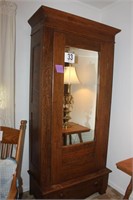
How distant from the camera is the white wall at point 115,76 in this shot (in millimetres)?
1684

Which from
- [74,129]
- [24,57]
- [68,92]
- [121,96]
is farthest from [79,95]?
[24,57]

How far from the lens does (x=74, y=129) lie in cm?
159

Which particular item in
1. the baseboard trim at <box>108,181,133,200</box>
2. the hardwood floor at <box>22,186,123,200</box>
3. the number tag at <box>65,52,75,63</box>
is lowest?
the hardwood floor at <box>22,186,123,200</box>

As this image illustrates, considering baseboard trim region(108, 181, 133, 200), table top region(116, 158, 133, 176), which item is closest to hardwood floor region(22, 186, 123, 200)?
baseboard trim region(108, 181, 133, 200)

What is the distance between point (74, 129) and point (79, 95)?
0.35 m

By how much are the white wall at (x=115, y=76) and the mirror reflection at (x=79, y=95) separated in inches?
15.3

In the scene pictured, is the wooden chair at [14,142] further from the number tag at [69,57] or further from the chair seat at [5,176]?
the number tag at [69,57]

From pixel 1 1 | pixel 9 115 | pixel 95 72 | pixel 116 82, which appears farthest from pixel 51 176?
pixel 1 1

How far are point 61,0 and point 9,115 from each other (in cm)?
142

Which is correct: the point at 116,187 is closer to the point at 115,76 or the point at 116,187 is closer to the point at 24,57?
the point at 115,76

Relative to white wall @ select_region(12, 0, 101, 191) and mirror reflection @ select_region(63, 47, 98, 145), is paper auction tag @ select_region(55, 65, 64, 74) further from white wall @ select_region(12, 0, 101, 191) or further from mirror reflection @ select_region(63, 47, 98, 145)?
white wall @ select_region(12, 0, 101, 191)

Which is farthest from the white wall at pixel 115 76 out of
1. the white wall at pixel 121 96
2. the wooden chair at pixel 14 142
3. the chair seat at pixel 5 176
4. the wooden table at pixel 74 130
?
the chair seat at pixel 5 176

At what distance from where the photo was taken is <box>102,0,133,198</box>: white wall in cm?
175

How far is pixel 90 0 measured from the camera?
1906 mm
